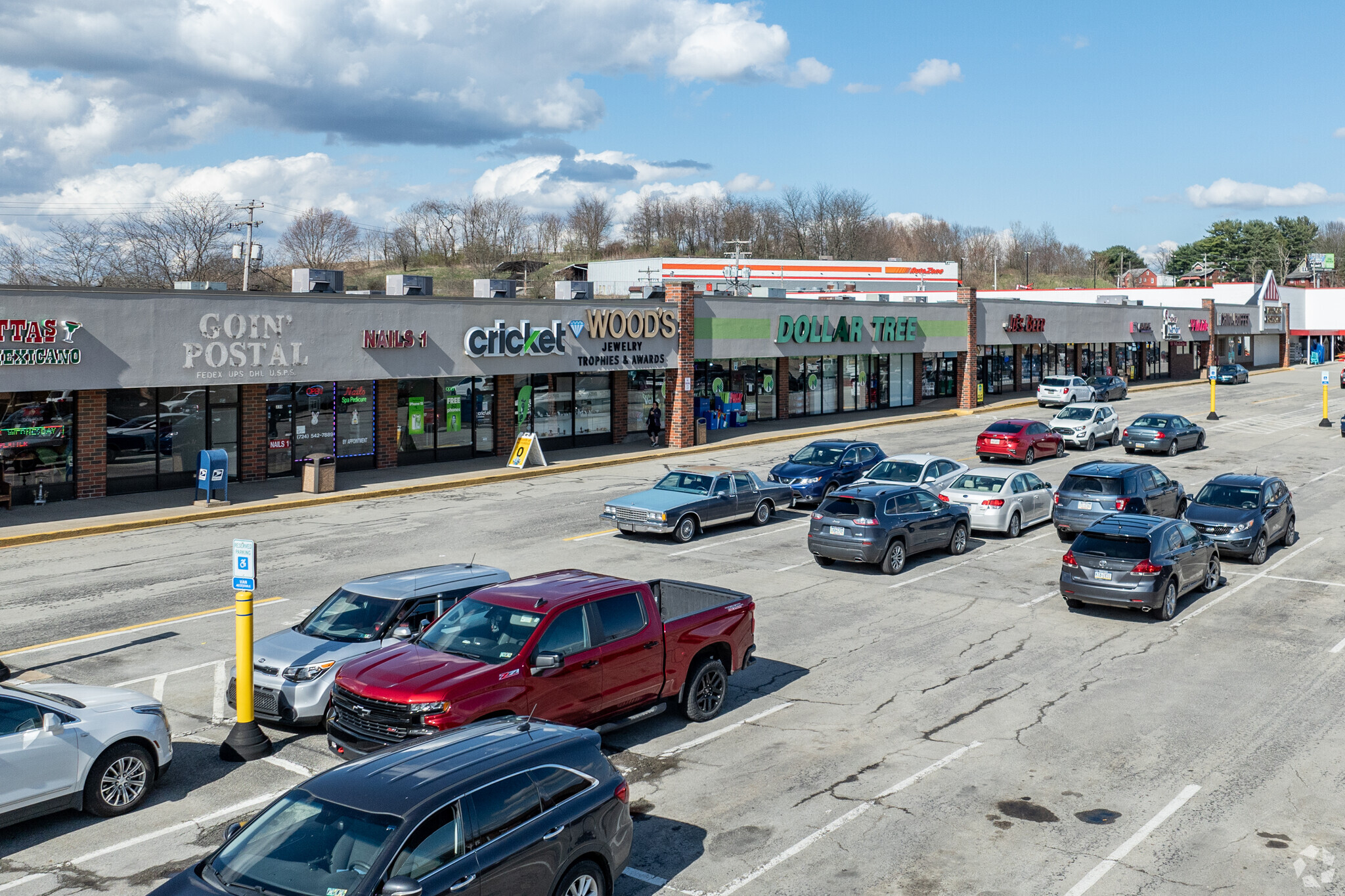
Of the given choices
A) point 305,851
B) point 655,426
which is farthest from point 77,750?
point 655,426

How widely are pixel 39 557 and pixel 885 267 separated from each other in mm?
69641

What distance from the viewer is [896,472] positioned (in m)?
27.3

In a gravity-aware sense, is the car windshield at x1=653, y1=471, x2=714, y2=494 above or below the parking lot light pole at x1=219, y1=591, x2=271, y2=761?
above

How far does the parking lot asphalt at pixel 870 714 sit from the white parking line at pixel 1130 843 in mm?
35

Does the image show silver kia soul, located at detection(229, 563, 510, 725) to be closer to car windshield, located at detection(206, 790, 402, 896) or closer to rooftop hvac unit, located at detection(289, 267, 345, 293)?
car windshield, located at detection(206, 790, 402, 896)

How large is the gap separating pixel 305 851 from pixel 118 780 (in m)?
4.71

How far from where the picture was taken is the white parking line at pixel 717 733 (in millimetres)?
12000

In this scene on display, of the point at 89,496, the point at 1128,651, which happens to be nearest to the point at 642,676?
the point at 1128,651

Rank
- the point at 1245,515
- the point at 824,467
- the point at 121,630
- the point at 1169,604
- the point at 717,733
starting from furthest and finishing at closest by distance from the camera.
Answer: the point at 824,467 < the point at 1245,515 < the point at 1169,604 < the point at 121,630 < the point at 717,733

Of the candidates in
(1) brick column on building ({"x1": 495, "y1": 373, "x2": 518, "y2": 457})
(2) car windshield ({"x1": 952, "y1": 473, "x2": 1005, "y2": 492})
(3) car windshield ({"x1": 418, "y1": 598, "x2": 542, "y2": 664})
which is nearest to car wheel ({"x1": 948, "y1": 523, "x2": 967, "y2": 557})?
(2) car windshield ({"x1": 952, "y1": 473, "x2": 1005, "y2": 492})

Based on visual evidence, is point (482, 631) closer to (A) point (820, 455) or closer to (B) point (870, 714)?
(B) point (870, 714)

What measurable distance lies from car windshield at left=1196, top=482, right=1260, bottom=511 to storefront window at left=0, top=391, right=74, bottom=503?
83.6ft

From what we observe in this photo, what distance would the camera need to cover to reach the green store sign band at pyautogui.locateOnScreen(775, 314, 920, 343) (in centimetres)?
4534

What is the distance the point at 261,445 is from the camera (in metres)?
30.2
